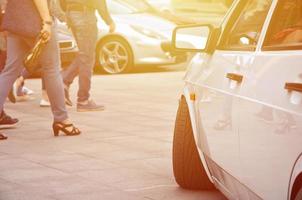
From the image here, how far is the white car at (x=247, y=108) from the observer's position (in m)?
3.56

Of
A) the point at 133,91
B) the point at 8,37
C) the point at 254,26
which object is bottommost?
the point at 133,91

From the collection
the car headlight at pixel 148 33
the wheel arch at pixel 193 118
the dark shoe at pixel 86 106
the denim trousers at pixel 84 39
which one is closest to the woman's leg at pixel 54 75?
the denim trousers at pixel 84 39

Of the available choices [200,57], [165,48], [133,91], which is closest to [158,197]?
[200,57]

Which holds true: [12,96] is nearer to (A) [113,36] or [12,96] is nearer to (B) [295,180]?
(A) [113,36]

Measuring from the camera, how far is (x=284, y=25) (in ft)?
14.0

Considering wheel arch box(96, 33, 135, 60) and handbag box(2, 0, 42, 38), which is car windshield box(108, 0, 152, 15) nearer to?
wheel arch box(96, 33, 135, 60)

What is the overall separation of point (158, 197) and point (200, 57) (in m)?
0.94

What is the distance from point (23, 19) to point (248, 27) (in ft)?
12.0

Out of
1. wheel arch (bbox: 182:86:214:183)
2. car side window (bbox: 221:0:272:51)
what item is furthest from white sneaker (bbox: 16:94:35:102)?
car side window (bbox: 221:0:272:51)

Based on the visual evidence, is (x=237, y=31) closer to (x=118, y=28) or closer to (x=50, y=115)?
(x=50, y=115)

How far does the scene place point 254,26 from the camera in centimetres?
477

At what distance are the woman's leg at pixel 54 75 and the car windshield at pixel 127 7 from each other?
8.87 metres

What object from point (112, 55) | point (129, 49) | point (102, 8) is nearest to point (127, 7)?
point (112, 55)

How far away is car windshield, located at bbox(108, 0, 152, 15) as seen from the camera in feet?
56.9
